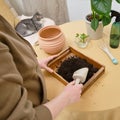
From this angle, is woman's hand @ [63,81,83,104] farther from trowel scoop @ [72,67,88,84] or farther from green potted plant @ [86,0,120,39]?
green potted plant @ [86,0,120,39]

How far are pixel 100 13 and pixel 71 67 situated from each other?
10.2 inches

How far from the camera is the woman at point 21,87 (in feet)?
1.59

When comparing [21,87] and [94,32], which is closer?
[21,87]

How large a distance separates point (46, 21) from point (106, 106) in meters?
1.03

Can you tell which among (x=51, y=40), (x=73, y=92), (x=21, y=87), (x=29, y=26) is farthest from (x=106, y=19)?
(x=29, y=26)

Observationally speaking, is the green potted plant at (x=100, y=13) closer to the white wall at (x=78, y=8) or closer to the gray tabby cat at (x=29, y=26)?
the gray tabby cat at (x=29, y=26)

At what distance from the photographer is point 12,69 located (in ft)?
1.65

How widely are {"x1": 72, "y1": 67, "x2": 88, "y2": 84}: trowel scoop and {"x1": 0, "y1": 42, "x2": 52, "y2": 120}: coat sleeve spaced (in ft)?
0.87

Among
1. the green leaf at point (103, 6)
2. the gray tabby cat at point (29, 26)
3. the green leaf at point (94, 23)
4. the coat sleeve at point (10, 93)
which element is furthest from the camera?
the gray tabby cat at point (29, 26)

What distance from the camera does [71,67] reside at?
0.81 metres

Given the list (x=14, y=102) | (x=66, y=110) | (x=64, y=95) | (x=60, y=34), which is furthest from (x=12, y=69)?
(x=60, y=34)

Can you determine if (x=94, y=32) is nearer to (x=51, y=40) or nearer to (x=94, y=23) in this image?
(x=94, y=23)

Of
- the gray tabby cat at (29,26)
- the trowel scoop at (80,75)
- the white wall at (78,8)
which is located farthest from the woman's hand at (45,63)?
the white wall at (78,8)

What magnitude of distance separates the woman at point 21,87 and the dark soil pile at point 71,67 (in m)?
0.08
